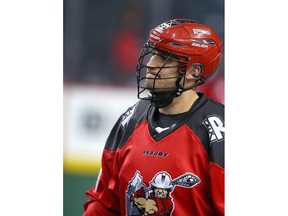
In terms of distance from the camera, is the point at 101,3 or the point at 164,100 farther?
the point at 101,3

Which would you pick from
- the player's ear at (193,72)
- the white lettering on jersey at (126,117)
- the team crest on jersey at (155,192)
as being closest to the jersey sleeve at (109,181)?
the white lettering on jersey at (126,117)

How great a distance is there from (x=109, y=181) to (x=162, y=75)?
0.37m

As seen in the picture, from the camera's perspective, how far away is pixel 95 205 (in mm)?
1923

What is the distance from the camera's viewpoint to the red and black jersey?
1686mm

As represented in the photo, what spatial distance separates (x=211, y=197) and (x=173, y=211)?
110 mm

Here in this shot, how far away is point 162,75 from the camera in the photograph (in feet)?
5.79

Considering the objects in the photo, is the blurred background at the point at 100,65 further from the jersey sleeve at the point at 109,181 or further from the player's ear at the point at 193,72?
the player's ear at the point at 193,72

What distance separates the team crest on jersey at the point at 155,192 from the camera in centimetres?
169

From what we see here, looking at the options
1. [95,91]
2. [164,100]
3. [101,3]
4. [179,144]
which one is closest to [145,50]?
[164,100]
